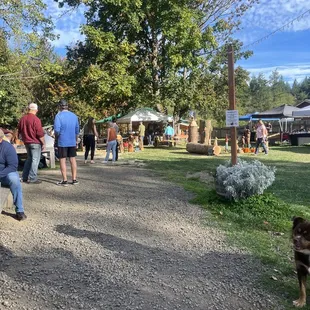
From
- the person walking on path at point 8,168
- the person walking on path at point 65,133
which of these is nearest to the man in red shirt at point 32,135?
the person walking on path at point 65,133

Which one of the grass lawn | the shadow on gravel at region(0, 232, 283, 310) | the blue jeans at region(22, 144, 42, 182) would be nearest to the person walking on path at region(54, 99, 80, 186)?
the blue jeans at region(22, 144, 42, 182)

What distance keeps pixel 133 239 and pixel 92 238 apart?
0.57 m

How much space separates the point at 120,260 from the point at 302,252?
2.04 m

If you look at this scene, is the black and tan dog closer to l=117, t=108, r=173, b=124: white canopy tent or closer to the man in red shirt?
the man in red shirt

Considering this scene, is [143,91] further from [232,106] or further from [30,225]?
[30,225]

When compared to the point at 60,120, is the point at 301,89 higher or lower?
higher

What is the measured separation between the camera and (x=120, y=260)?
4.25 meters

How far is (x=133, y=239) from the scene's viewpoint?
4988 millimetres

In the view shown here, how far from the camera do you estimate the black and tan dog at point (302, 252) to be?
3322 millimetres

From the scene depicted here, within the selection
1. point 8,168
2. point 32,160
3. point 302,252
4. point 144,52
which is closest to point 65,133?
point 32,160

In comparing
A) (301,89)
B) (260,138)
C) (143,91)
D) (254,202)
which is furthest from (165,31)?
(301,89)

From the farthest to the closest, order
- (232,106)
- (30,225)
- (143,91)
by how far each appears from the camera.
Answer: (143,91)
(232,106)
(30,225)

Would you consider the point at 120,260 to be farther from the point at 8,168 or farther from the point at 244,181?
the point at 244,181

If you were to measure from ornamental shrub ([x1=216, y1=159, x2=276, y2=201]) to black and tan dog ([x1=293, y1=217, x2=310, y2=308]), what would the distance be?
2860 millimetres
